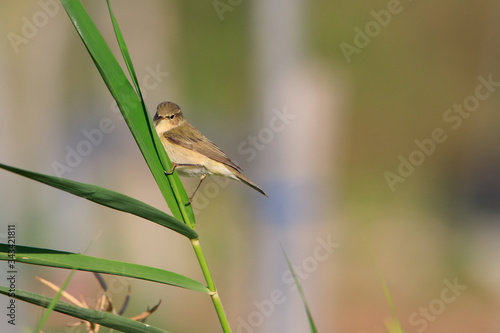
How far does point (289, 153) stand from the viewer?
587cm

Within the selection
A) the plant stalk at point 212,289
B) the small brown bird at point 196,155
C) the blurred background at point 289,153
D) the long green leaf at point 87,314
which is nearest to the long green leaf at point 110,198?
the plant stalk at point 212,289

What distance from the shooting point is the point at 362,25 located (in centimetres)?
1132

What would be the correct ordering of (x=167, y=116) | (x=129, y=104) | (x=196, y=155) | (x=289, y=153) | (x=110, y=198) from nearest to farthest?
1. (x=110, y=198)
2. (x=129, y=104)
3. (x=196, y=155)
4. (x=167, y=116)
5. (x=289, y=153)

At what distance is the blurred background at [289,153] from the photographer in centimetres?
571

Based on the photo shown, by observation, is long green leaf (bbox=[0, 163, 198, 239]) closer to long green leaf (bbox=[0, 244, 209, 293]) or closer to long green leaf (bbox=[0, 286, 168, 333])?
long green leaf (bbox=[0, 244, 209, 293])

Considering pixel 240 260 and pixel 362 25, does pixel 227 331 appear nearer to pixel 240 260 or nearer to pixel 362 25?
pixel 240 260

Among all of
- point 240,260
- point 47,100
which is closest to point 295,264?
point 240,260

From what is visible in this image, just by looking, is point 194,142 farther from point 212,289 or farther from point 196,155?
point 212,289

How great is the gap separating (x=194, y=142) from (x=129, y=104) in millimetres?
1608

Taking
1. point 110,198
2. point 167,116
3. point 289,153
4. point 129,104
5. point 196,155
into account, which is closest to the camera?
point 110,198

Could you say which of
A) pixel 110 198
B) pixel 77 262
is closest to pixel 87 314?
pixel 77 262

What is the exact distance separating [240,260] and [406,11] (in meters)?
7.60

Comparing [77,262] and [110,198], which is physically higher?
[110,198]

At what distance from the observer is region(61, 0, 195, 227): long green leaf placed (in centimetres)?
120
